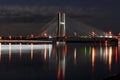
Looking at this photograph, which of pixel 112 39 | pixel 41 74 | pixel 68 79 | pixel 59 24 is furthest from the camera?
pixel 112 39

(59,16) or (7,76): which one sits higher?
(59,16)

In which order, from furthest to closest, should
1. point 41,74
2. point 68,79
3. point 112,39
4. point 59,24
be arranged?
point 112,39 < point 59,24 < point 41,74 < point 68,79

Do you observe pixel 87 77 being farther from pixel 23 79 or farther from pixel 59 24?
pixel 59 24

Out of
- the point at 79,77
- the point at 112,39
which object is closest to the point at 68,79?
the point at 79,77

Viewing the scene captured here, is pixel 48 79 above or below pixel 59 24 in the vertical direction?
below

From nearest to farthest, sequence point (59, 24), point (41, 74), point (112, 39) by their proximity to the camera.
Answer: point (41, 74) → point (59, 24) → point (112, 39)

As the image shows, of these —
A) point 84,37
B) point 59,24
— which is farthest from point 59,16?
point 84,37

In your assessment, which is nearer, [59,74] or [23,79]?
[23,79]

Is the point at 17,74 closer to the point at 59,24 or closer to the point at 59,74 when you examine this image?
the point at 59,74

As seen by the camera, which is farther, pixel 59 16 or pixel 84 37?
pixel 84 37
